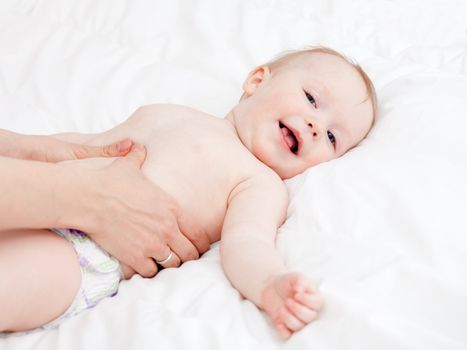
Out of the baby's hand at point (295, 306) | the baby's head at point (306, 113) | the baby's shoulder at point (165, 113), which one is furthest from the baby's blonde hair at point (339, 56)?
the baby's hand at point (295, 306)

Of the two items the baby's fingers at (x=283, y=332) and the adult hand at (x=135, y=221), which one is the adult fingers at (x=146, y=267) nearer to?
the adult hand at (x=135, y=221)

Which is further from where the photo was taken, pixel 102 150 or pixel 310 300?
pixel 102 150

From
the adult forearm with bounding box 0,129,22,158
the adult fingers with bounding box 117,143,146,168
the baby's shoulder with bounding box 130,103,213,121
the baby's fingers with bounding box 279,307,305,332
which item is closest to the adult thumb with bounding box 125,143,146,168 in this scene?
the adult fingers with bounding box 117,143,146,168

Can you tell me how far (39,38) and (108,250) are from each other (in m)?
0.91

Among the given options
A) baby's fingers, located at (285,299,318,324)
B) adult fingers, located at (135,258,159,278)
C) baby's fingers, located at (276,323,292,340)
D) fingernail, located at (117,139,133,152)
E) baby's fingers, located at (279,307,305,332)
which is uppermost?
fingernail, located at (117,139,133,152)

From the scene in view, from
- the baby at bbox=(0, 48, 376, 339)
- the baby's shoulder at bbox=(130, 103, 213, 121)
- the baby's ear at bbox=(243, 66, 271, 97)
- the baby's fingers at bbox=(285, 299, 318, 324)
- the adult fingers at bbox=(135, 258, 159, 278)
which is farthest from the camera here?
the baby's ear at bbox=(243, 66, 271, 97)

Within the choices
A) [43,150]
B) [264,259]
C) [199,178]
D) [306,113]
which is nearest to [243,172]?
[199,178]

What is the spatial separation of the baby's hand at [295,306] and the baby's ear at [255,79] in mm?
685

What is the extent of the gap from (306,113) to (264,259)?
44 centimetres

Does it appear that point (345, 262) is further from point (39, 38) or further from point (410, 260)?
point (39, 38)

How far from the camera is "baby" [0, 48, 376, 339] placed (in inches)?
37.0

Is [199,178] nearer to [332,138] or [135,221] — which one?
[135,221]

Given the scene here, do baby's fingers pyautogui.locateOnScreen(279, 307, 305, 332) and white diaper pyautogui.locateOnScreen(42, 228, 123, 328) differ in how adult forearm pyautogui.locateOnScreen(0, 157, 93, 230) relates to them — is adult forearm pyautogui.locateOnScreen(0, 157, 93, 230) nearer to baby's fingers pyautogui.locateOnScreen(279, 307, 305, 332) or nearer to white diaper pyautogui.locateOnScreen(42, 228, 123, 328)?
white diaper pyautogui.locateOnScreen(42, 228, 123, 328)

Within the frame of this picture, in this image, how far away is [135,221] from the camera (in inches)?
41.4
